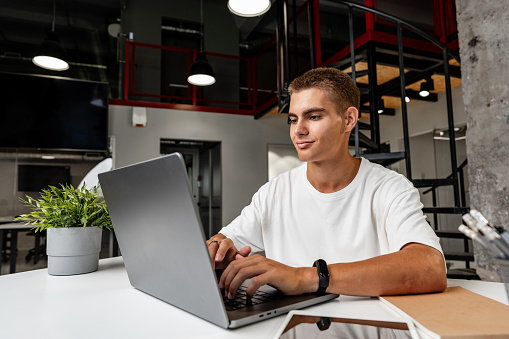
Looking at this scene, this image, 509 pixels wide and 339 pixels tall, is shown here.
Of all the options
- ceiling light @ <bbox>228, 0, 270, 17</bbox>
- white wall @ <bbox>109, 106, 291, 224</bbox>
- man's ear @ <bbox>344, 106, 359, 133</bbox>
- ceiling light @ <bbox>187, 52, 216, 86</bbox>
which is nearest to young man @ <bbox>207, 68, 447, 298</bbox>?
man's ear @ <bbox>344, 106, 359, 133</bbox>

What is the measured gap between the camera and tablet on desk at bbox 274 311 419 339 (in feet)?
1.77

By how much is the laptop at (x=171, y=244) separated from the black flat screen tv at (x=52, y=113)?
16.4ft

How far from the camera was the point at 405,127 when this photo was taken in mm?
2645

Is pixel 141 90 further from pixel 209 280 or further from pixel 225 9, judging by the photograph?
pixel 209 280

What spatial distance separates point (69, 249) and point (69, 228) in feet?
0.24

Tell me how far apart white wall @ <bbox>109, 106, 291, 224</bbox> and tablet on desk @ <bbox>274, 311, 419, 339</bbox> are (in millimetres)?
5511

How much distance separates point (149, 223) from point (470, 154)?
207 cm

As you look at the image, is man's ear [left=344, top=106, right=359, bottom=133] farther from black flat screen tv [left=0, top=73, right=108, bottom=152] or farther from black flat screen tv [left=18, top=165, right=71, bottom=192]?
A: black flat screen tv [left=18, top=165, right=71, bottom=192]

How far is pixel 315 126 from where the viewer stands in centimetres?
121

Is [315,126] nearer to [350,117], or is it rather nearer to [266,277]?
[350,117]

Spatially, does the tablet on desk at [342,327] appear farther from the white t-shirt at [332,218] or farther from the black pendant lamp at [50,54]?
the black pendant lamp at [50,54]

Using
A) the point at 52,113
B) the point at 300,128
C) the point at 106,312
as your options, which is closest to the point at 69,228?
the point at 106,312

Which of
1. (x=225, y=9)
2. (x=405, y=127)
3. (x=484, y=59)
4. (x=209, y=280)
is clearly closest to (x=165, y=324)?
(x=209, y=280)

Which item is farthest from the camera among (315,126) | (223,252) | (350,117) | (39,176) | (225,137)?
(225,137)
